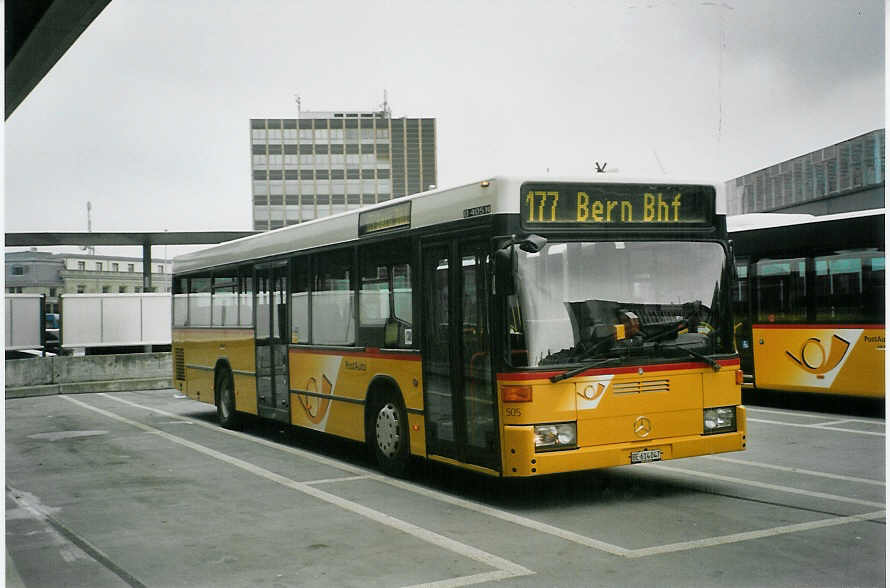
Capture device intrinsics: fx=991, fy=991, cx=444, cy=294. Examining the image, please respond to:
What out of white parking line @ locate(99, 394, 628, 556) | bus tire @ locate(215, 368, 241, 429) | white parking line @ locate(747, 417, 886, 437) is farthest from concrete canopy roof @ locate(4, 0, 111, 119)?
white parking line @ locate(747, 417, 886, 437)

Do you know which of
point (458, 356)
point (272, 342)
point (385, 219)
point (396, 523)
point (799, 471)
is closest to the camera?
point (396, 523)

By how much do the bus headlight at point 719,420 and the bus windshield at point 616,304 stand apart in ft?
1.68

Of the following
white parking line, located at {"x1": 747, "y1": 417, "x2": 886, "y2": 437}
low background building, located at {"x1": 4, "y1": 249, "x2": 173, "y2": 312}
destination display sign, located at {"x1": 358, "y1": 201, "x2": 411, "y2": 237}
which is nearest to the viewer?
low background building, located at {"x1": 4, "y1": 249, "x2": 173, "y2": 312}

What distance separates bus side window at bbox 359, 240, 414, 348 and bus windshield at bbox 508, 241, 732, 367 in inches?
74.8

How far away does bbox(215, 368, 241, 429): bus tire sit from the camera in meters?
14.8

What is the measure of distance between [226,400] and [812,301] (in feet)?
30.0

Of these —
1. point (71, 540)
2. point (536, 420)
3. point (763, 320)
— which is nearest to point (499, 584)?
point (536, 420)

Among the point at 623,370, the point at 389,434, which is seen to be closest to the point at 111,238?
the point at 389,434

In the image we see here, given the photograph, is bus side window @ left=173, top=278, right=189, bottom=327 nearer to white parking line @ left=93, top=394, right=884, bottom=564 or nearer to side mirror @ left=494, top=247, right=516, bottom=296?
white parking line @ left=93, top=394, right=884, bottom=564

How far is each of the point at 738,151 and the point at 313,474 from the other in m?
5.37

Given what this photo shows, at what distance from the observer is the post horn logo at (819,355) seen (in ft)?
48.5

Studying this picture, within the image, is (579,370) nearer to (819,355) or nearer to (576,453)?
(576,453)

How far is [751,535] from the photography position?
6.98m

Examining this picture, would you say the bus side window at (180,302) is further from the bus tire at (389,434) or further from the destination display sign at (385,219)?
the bus tire at (389,434)
